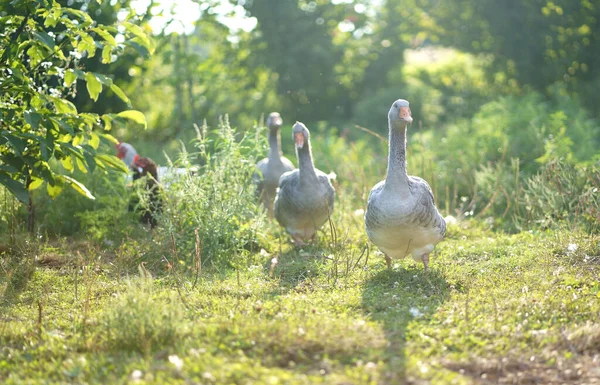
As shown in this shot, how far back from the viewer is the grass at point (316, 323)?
12.9 ft

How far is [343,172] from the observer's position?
1019 centimetres

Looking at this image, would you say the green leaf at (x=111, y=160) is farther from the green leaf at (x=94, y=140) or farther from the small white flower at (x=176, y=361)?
the small white flower at (x=176, y=361)

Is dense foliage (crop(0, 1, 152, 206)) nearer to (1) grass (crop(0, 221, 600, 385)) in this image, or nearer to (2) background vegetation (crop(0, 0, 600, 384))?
(2) background vegetation (crop(0, 0, 600, 384))

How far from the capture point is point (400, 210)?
5477 millimetres

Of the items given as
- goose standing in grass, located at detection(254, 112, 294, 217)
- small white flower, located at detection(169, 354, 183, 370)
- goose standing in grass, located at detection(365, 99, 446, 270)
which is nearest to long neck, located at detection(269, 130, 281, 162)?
goose standing in grass, located at detection(254, 112, 294, 217)

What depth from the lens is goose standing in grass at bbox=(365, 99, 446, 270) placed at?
5.50m

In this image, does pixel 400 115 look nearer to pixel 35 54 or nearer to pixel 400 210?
pixel 400 210

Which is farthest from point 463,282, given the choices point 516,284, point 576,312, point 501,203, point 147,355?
point 501,203

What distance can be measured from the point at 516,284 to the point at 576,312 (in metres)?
0.79

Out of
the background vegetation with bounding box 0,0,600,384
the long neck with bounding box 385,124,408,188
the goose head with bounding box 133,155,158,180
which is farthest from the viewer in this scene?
the goose head with bounding box 133,155,158,180

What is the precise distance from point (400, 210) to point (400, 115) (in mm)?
795

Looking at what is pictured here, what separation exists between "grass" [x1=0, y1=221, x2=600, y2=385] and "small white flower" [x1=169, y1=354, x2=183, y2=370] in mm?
12

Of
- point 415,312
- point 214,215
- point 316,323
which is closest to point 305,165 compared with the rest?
point 214,215

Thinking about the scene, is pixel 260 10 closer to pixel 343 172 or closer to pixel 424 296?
pixel 343 172
